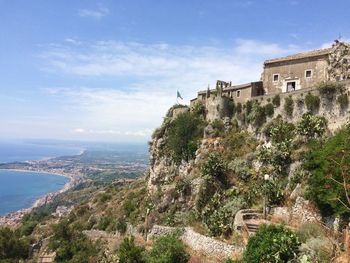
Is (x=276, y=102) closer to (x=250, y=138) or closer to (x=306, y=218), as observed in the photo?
(x=250, y=138)

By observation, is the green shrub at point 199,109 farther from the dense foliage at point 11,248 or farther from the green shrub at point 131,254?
the dense foliage at point 11,248

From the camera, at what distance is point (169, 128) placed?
134 ft

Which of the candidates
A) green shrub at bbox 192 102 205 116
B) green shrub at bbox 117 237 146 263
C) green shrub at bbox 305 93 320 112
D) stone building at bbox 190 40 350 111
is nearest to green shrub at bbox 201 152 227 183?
stone building at bbox 190 40 350 111

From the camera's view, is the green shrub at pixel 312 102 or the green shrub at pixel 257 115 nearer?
the green shrub at pixel 312 102

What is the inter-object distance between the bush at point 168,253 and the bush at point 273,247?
4.76 meters

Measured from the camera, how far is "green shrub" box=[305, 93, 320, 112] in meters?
27.3

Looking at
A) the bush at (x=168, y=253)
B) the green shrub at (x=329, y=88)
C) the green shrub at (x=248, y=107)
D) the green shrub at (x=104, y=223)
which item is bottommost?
the green shrub at (x=104, y=223)

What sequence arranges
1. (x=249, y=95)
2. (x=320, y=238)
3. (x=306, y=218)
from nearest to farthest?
(x=320, y=238), (x=306, y=218), (x=249, y=95)

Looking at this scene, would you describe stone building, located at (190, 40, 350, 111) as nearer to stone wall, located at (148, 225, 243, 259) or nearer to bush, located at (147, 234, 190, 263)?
stone wall, located at (148, 225, 243, 259)

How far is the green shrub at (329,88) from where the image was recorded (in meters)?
26.2

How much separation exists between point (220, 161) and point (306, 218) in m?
9.91

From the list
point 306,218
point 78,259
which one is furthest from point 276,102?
point 78,259

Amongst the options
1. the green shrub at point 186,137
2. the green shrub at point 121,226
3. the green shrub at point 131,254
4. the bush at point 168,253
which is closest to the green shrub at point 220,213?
the bush at point 168,253

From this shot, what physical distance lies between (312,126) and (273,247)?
12940 mm
